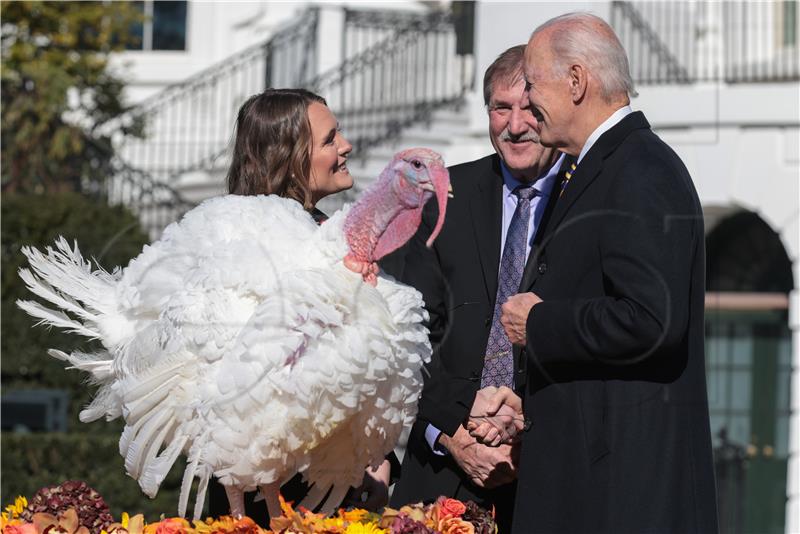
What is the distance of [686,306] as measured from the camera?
3293 mm

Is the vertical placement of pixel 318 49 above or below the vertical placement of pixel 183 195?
above

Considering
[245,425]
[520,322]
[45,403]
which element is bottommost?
[45,403]

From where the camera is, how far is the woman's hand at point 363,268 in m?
3.37

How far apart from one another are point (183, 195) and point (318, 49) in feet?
7.44

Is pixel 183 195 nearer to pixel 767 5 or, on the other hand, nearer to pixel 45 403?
pixel 45 403

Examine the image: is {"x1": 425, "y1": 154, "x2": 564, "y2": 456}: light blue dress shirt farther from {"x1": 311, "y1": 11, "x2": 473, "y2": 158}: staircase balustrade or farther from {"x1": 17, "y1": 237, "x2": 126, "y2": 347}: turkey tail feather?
{"x1": 311, "y1": 11, "x2": 473, "y2": 158}: staircase balustrade

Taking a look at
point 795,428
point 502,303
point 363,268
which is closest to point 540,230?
point 502,303

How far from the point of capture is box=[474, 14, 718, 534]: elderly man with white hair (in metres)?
3.29

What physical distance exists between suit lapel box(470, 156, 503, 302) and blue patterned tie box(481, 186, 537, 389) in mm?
29

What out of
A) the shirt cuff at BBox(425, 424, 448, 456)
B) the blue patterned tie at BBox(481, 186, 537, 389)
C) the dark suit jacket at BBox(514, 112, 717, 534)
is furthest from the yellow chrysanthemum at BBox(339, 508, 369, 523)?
the blue patterned tie at BBox(481, 186, 537, 389)

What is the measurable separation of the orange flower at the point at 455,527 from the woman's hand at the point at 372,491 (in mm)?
749

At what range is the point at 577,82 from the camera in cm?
344

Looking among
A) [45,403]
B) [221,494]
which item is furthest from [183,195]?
[221,494]

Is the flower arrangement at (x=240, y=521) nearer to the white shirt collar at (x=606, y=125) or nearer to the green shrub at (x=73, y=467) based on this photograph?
the white shirt collar at (x=606, y=125)
